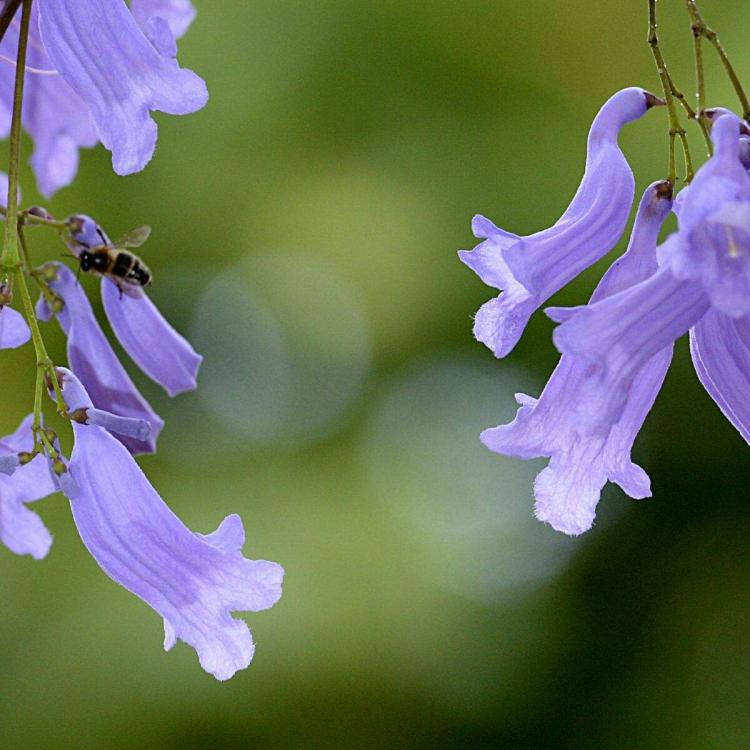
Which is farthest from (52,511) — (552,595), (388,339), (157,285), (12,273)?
(12,273)

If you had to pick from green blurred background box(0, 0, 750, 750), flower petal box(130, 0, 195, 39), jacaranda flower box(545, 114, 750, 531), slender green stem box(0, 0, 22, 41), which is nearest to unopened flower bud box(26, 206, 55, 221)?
slender green stem box(0, 0, 22, 41)

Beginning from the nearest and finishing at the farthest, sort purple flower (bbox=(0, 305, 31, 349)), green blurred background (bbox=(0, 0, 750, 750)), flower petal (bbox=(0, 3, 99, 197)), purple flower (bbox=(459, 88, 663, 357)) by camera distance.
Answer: purple flower (bbox=(459, 88, 663, 357)) → purple flower (bbox=(0, 305, 31, 349)) → flower petal (bbox=(0, 3, 99, 197)) → green blurred background (bbox=(0, 0, 750, 750))

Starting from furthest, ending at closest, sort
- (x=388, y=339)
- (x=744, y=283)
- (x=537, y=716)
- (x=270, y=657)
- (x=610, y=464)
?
1. (x=388, y=339)
2. (x=537, y=716)
3. (x=270, y=657)
4. (x=610, y=464)
5. (x=744, y=283)

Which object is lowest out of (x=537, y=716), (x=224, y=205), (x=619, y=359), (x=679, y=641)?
(x=537, y=716)

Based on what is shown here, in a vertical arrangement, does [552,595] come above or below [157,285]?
below

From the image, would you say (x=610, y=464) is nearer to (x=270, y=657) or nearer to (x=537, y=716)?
(x=270, y=657)

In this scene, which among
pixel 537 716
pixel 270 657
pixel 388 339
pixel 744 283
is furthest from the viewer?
pixel 388 339

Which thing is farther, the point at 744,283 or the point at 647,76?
the point at 647,76

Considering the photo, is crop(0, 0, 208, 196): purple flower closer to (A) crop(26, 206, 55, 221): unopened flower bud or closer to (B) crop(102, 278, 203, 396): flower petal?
(A) crop(26, 206, 55, 221): unopened flower bud
